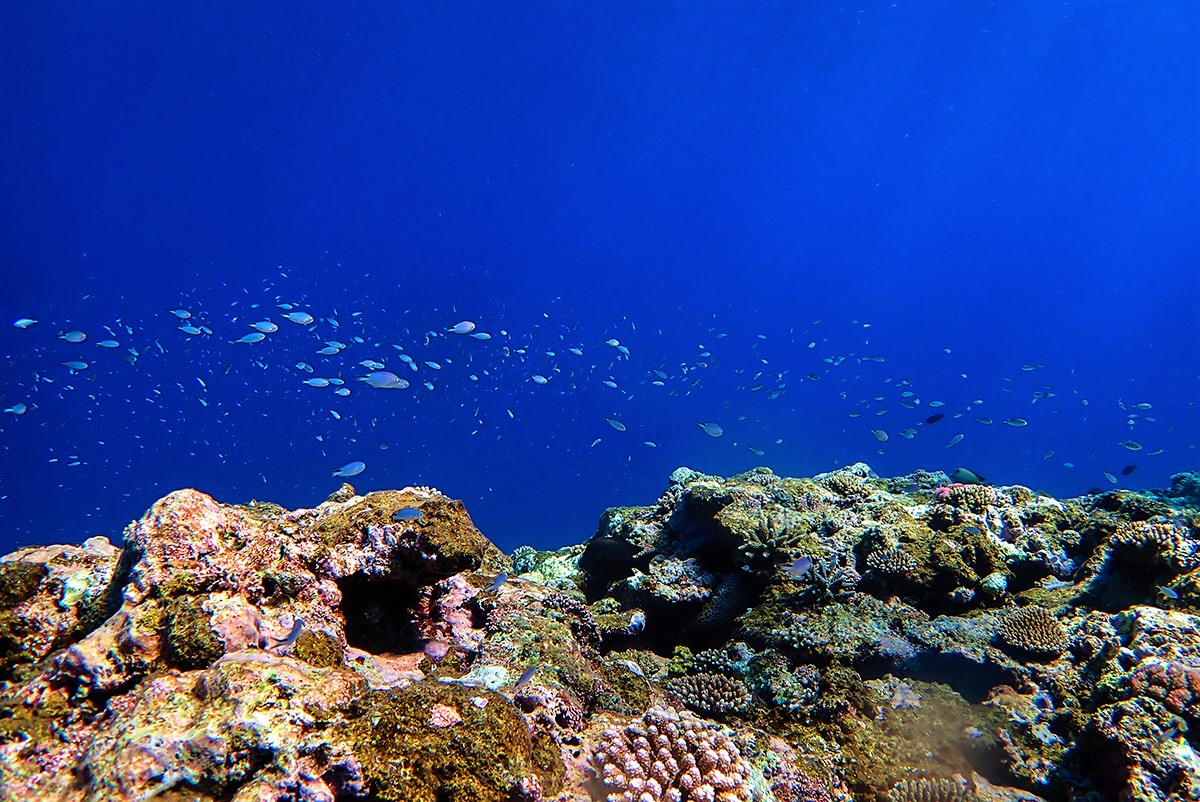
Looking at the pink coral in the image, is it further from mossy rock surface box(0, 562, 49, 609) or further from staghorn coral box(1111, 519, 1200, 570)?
staghorn coral box(1111, 519, 1200, 570)

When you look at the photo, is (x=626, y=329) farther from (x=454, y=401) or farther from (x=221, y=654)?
(x=221, y=654)

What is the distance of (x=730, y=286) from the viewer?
11200cm

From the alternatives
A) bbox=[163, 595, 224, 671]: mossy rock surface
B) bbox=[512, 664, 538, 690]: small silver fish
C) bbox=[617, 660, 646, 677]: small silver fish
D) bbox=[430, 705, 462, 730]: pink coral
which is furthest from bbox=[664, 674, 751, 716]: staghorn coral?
bbox=[163, 595, 224, 671]: mossy rock surface

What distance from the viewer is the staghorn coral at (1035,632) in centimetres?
545

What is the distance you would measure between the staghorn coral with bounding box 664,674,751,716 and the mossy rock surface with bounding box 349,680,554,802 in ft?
7.09

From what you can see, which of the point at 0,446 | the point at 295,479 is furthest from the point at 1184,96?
the point at 0,446

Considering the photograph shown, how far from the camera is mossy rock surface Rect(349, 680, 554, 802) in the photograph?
303 cm

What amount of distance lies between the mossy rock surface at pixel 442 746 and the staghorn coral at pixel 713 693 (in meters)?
2.16

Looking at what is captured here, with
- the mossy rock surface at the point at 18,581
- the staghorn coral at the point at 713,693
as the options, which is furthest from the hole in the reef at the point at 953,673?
the mossy rock surface at the point at 18,581

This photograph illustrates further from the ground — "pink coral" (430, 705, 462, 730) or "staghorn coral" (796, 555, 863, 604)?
"staghorn coral" (796, 555, 863, 604)

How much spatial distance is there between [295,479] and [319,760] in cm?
9069

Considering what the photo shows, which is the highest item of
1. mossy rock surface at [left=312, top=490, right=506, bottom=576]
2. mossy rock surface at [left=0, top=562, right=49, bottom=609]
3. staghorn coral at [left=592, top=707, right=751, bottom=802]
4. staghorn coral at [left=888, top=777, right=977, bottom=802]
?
mossy rock surface at [left=312, top=490, right=506, bottom=576]

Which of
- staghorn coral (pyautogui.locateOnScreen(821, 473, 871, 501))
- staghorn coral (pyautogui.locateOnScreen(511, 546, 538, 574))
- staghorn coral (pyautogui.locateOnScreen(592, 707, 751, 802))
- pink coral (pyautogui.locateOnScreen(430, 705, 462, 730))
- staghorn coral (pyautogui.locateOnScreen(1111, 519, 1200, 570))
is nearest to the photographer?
pink coral (pyautogui.locateOnScreen(430, 705, 462, 730))

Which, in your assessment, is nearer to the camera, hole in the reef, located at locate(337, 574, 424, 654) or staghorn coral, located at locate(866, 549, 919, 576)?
hole in the reef, located at locate(337, 574, 424, 654)
